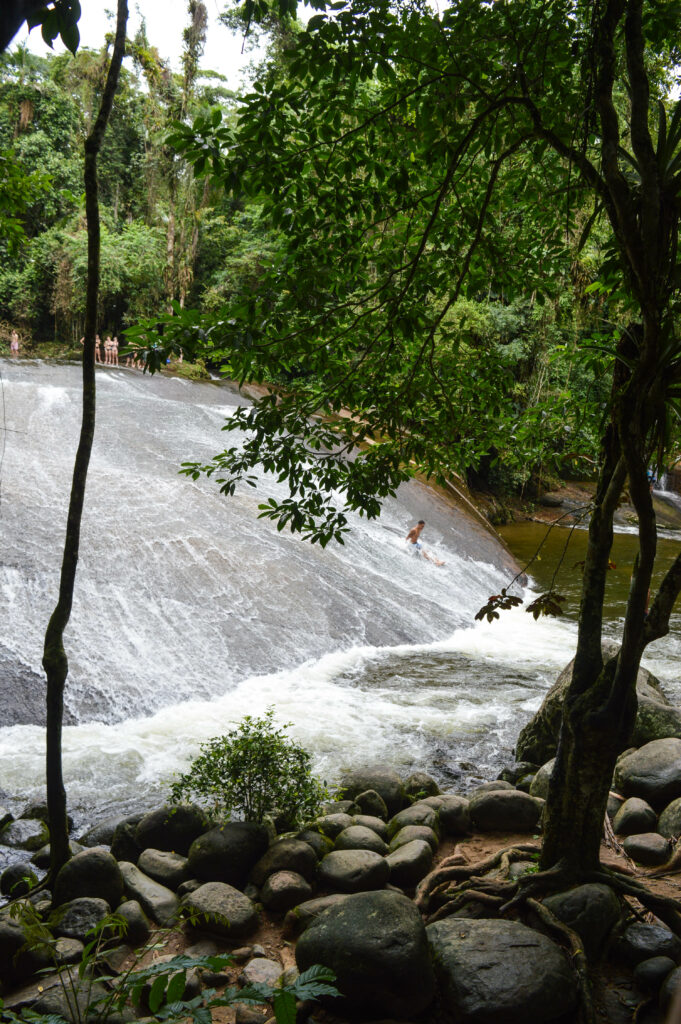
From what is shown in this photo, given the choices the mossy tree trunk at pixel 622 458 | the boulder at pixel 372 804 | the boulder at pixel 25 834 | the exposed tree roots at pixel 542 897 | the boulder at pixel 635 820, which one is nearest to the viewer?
the mossy tree trunk at pixel 622 458

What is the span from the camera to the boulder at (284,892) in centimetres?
449

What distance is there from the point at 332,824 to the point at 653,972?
8.27ft

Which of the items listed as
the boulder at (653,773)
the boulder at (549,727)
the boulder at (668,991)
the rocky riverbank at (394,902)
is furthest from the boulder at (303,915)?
the boulder at (549,727)

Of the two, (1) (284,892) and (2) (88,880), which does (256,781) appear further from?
(2) (88,880)

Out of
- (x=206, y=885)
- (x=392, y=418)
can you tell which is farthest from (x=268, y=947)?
(x=392, y=418)

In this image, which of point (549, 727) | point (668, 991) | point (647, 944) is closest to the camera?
point (668, 991)

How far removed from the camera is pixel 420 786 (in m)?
6.24

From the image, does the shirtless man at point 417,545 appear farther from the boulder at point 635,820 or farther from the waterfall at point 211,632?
the boulder at point 635,820

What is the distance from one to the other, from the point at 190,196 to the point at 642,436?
25326 millimetres

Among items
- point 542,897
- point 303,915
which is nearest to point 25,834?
point 303,915

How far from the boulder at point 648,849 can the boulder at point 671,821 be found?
4.0 inches

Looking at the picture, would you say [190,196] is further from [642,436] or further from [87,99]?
[642,436]

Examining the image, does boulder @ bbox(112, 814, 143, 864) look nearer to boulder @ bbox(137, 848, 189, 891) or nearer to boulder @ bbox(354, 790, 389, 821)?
boulder @ bbox(137, 848, 189, 891)

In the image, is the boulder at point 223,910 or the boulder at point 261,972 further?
the boulder at point 223,910
